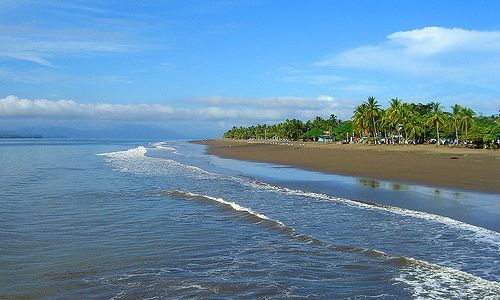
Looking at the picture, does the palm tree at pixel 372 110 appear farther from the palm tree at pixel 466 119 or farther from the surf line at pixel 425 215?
Answer: the surf line at pixel 425 215

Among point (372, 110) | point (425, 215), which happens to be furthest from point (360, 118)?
point (425, 215)

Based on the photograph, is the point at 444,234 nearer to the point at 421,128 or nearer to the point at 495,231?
the point at 495,231

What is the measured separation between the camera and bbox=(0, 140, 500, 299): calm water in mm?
5531

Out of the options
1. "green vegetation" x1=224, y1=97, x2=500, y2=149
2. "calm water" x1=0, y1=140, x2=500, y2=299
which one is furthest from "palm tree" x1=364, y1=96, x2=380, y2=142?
"calm water" x1=0, y1=140, x2=500, y2=299

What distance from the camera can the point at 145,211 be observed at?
37.8 feet

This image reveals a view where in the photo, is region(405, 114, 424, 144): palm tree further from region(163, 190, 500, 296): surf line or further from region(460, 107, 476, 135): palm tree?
region(163, 190, 500, 296): surf line

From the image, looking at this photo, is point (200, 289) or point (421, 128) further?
point (421, 128)

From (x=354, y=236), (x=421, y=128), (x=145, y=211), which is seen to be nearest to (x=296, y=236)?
(x=354, y=236)

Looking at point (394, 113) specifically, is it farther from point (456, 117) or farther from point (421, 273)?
point (421, 273)

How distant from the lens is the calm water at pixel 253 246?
553 cm

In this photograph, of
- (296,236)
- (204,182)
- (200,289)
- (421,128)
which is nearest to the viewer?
(200,289)

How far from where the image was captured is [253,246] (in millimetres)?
7754

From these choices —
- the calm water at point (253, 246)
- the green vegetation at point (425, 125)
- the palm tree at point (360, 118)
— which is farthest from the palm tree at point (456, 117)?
the calm water at point (253, 246)

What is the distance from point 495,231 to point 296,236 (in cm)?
442
